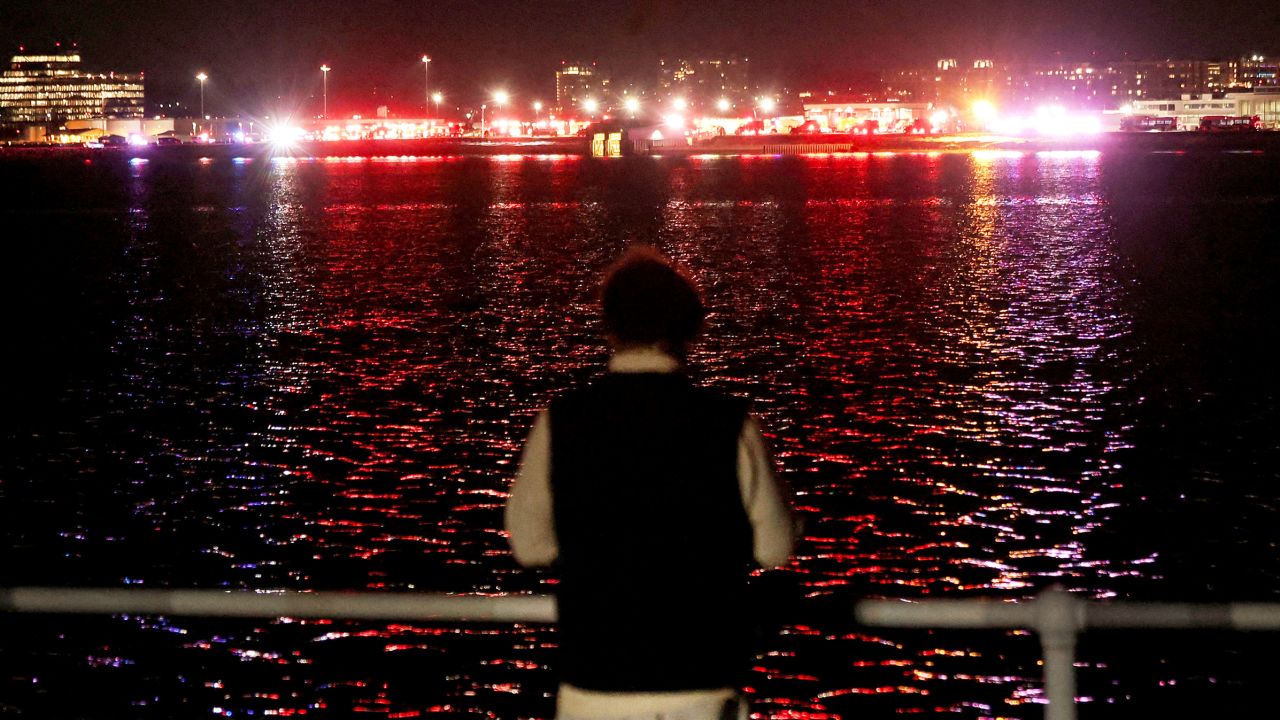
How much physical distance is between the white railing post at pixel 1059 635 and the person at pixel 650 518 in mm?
705

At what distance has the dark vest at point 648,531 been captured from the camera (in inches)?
154

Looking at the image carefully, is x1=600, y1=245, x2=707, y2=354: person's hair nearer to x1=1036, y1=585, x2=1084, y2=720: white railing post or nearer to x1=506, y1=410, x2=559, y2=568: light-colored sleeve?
x1=506, y1=410, x2=559, y2=568: light-colored sleeve

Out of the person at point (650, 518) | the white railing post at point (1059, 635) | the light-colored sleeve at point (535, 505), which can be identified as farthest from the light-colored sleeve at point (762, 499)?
the white railing post at point (1059, 635)

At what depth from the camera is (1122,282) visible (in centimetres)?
4222

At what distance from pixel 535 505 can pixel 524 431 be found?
18.5 meters

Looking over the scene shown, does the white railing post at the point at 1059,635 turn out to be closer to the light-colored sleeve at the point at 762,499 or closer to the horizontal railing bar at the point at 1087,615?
the horizontal railing bar at the point at 1087,615

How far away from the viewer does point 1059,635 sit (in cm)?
391

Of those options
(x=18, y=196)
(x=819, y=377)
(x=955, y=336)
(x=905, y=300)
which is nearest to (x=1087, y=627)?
(x=819, y=377)

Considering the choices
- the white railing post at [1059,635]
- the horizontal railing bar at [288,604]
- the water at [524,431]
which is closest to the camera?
the white railing post at [1059,635]

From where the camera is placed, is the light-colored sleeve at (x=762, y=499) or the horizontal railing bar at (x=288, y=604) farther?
the horizontal railing bar at (x=288, y=604)

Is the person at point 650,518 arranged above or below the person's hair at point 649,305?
below

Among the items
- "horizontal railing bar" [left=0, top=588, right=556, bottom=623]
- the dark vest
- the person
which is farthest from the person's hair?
"horizontal railing bar" [left=0, top=588, right=556, bottom=623]

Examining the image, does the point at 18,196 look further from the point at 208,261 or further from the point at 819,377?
the point at 819,377

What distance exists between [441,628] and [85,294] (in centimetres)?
3271
